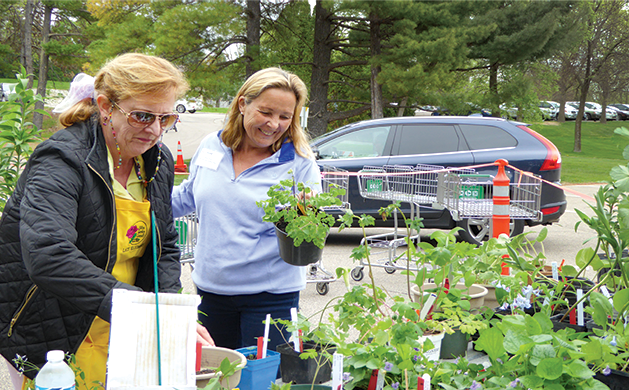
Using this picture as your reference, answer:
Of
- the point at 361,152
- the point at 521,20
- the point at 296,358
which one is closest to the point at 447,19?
the point at 521,20

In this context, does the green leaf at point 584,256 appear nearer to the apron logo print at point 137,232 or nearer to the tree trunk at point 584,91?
the apron logo print at point 137,232

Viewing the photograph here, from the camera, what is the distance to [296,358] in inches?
63.6

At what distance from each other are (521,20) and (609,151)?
15.8 m

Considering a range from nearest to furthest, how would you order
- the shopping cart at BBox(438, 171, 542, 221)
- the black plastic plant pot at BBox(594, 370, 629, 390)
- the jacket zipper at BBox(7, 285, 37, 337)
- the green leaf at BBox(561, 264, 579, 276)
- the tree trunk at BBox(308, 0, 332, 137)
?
1. the black plastic plant pot at BBox(594, 370, 629, 390)
2. the jacket zipper at BBox(7, 285, 37, 337)
3. the green leaf at BBox(561, 264, 579, 276)
4. the shopping cart at BBox(438, 171, 542, 221)
5. the tree trunk at BBox(308, 0, 332, 137)

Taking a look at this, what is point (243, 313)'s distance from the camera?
2.38 metres

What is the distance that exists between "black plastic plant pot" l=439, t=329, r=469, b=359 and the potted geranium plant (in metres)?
0.55

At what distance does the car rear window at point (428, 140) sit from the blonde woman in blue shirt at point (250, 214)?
5.71 m

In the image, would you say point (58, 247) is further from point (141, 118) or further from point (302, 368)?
point (302, 368)

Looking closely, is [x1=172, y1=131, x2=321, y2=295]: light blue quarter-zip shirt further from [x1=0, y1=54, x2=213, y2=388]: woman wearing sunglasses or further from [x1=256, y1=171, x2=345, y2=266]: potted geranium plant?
[x1=0, y1=54, x2=213, y2=388]: woman wearing sunglasses

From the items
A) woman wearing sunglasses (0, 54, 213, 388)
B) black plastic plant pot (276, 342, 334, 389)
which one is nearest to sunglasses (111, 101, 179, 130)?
woman wearing sunglasses (0, 54, 213, 388)

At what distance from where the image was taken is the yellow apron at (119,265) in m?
1.69

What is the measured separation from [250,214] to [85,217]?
33.2 inches

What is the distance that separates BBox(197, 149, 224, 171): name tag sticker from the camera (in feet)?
7.88

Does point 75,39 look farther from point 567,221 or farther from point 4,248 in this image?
point 4,248
